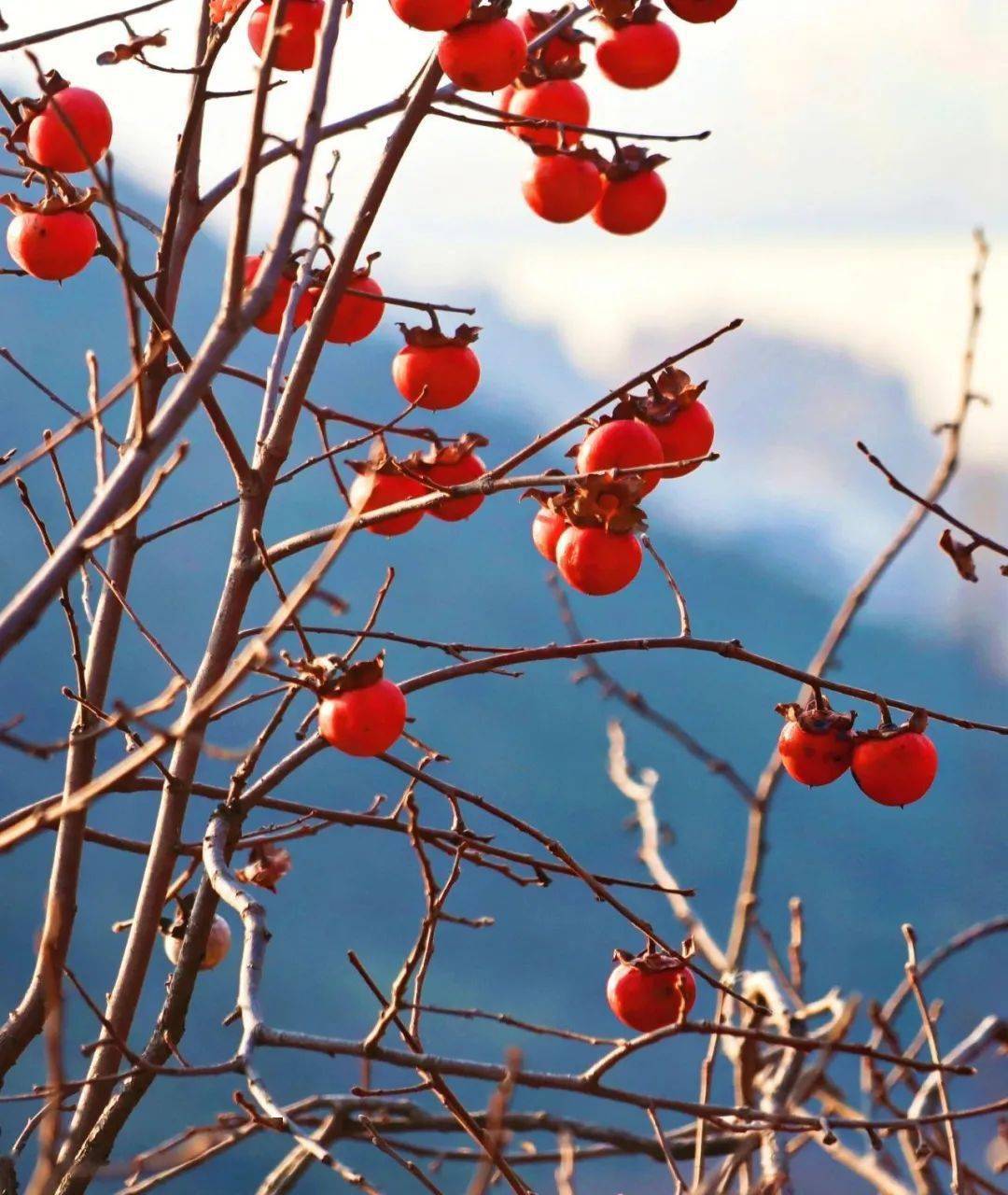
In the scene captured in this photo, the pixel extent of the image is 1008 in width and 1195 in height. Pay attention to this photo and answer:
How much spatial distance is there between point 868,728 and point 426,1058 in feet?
1.80

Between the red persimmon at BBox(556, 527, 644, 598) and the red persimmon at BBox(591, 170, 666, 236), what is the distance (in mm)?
439

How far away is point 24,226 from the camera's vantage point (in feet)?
4.10

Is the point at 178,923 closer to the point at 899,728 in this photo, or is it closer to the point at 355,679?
the point at 355,679

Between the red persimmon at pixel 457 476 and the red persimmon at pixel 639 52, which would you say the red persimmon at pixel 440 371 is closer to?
the red persimmon at pixel 457 476

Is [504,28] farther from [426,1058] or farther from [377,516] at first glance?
[426,1058]

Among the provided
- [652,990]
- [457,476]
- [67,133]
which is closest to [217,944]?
[652,990]

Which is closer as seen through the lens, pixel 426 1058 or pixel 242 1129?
pixel 426 1058

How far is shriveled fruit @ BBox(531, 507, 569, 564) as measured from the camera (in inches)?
46.9

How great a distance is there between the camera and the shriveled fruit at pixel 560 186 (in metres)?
1.34

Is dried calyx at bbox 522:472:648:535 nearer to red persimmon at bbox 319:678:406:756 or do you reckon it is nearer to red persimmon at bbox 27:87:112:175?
red persimmon at bbox 319:678:406:756

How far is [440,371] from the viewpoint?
136 cm

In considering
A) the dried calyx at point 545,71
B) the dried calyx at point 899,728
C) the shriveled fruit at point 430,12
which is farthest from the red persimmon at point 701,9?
the dried calyx at point 899,728

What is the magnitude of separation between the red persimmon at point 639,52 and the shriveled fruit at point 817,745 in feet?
2.14

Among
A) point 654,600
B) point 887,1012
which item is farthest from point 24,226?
point 654,600
